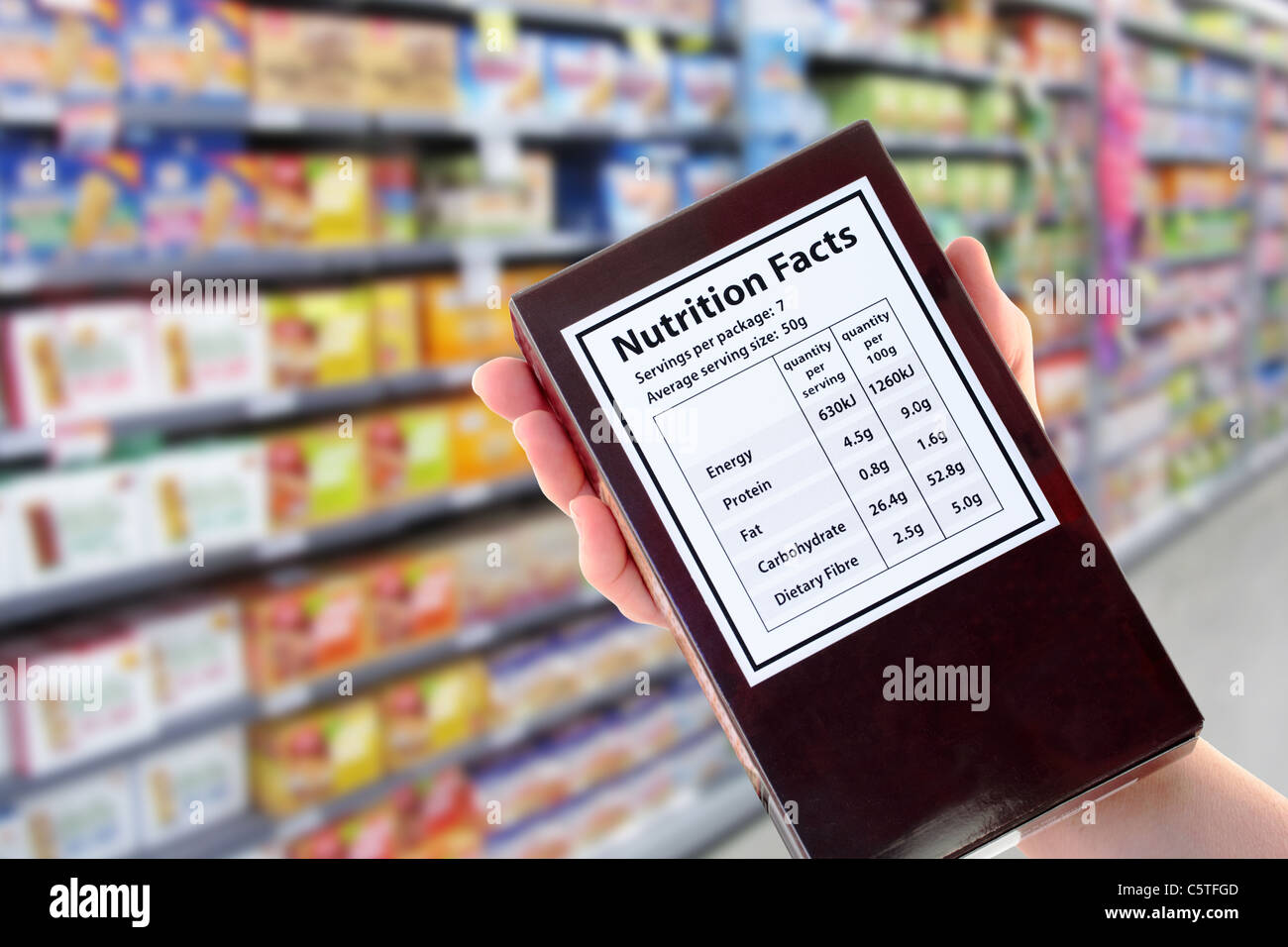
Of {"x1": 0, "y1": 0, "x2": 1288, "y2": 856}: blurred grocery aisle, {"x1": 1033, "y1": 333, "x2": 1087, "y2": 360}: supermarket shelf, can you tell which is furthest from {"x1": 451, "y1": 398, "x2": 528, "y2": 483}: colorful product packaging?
{"x1": 1033, "y1": 333, "x2": 1087, "y2": 360}: supermarket shelf

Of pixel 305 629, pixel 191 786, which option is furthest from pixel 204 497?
pixel 191 786

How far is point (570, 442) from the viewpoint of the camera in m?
0.80

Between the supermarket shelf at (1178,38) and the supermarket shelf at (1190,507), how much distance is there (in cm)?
229

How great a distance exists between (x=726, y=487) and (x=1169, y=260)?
5.31 m

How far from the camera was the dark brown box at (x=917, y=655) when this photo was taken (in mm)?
657

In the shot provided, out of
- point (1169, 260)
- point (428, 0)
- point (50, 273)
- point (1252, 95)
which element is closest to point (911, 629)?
point (50, 273)

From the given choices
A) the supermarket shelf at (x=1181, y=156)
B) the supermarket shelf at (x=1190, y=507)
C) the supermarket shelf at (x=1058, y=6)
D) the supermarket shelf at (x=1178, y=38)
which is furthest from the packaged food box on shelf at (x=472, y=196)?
the supermarket shelf at (x=1181, y=156)

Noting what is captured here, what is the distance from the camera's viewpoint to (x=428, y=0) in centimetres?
223

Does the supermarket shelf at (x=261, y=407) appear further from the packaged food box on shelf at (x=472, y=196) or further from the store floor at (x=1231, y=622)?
the store floor at (x=1231, y=622)

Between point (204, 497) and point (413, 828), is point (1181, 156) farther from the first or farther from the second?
point (204, 497)

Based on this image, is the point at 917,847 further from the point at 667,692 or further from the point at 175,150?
the point at 667,692

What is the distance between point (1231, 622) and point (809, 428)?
417 cm

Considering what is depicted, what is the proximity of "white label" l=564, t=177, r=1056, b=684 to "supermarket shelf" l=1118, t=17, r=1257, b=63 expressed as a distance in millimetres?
4676

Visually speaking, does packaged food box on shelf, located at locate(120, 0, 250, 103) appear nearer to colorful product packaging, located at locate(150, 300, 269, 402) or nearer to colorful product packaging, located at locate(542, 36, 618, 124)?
colorful product packaging, located at locate(150, 300, 269, 402)
